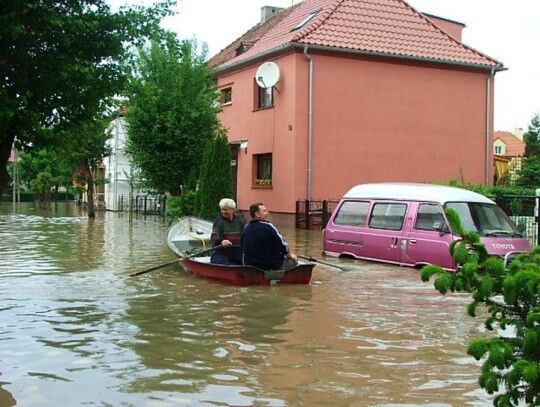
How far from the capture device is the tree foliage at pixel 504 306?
3.18 meters

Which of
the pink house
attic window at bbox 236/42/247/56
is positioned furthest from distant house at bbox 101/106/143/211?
the pink house

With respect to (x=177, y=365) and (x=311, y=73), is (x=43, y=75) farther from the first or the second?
(x=311, y=73)

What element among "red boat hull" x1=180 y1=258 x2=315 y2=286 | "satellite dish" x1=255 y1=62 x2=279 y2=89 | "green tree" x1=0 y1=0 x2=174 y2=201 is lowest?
"red boat hull" x1=180 y1=258 x2=315 y2=286

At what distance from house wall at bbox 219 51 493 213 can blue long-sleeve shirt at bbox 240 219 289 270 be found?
14.3 metres

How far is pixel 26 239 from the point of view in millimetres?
21344

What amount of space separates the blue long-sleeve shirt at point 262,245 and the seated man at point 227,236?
81cm

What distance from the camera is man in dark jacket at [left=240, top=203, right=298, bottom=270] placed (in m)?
11.6

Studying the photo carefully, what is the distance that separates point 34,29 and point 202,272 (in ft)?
21.2

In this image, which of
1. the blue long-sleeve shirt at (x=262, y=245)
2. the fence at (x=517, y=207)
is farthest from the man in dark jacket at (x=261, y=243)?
the fence at (x=517, y=207)

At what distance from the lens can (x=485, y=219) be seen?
1324 centimetres

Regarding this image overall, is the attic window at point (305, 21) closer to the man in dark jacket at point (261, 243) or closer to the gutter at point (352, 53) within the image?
the gutter at point (352, 53)

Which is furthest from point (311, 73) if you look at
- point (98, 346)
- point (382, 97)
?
point (98, 346)

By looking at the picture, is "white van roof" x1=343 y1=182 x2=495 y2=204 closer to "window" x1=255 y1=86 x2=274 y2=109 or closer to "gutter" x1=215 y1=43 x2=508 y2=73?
"gutter" x1=215 y1=43 x2=508 y2=73

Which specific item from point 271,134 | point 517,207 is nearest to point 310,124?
point 271,134
